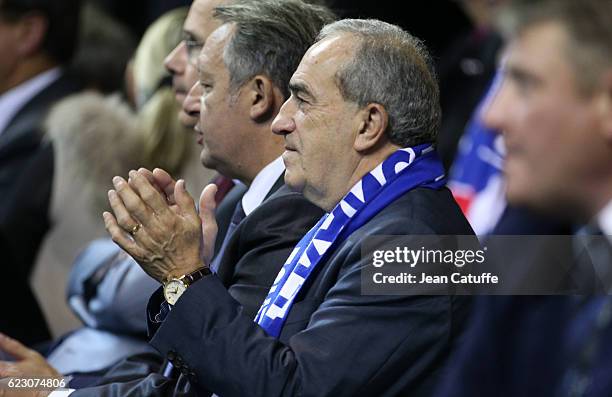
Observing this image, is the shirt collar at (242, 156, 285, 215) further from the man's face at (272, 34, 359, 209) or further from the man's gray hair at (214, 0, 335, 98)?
the man's face at (272, 34, 359, 209)

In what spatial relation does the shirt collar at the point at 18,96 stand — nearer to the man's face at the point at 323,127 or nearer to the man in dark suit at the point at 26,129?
the man in dark suit at the point at 26,129

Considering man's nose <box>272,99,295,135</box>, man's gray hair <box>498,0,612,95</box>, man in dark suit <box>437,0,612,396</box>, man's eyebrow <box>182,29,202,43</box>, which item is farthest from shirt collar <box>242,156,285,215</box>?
man's gray hair <box>498,0,612,95</box>

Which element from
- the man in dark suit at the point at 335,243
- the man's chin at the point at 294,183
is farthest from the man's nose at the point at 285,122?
the man's chin at the point at 294,183

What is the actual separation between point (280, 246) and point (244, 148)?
0.39 m

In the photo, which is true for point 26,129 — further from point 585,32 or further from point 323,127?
point 585,32

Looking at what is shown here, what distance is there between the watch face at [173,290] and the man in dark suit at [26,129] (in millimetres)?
1606

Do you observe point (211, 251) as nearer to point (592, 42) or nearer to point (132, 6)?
point (592, 42)

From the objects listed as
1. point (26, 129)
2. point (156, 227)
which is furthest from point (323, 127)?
point (26, 129)

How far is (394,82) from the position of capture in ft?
10.00

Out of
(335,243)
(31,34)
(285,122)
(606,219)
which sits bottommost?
(31,34)

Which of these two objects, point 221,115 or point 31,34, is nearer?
point 221,115

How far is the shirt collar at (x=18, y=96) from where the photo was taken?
19.5 feet

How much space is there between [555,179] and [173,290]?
3.69ft

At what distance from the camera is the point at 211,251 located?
11.0 feet
